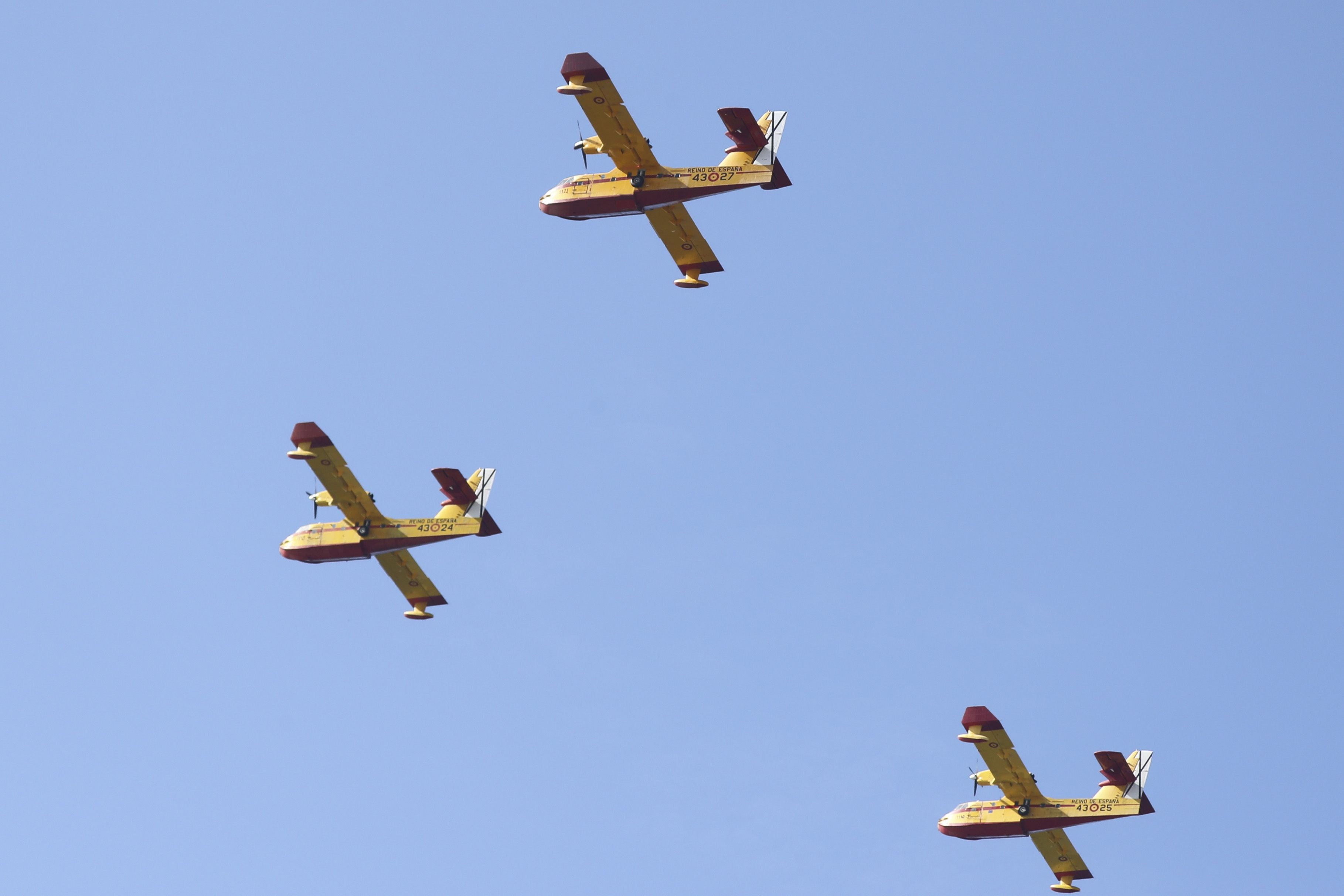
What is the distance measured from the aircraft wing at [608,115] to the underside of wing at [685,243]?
4146 millimetres

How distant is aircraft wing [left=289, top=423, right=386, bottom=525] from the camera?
8525 cm

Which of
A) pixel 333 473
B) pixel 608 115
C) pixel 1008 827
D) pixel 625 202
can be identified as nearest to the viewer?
pixel 608 115

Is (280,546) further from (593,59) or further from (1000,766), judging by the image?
(1000,766)

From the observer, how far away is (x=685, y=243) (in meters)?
88.1

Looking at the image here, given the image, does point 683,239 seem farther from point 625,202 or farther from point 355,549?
point 355,549

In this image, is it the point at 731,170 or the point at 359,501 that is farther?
the point at 359,501

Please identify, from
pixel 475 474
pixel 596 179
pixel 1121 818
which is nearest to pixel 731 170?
pixel 596 179

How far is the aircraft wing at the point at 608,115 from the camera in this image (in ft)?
258

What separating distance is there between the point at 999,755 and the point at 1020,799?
3.22 m

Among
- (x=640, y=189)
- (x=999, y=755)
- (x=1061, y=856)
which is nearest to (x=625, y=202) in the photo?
(x=640, y=189)

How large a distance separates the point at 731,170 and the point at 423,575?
2780 cm

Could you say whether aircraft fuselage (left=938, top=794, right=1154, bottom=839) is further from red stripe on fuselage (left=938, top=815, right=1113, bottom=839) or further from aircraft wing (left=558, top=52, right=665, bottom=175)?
aircraft wing (left=558, top=52, right=665, bottom=175)

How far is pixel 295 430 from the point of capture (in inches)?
3364

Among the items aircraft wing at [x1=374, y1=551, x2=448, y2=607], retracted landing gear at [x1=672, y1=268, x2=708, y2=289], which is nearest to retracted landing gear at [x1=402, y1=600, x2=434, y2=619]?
aircraft wing at [x1=374, y1=551, x2=448, y2=607]
